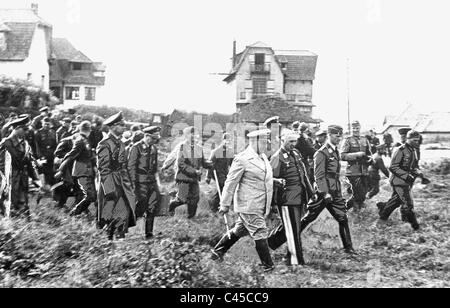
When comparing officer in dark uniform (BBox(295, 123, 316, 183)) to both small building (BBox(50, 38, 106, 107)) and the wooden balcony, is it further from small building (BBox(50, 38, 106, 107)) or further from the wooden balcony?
small building (BBox(50, 38, 106, 107))

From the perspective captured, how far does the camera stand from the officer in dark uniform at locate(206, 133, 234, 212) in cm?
1236

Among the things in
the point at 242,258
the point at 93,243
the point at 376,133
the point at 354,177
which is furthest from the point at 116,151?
the point at 376,133

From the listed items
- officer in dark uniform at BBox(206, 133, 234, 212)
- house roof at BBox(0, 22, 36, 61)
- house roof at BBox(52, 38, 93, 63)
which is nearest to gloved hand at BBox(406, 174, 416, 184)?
officer in dark uniform at BBox(206, 133, 234, 212)

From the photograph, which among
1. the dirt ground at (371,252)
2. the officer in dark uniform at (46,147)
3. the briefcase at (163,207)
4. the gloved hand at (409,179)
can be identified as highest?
the officer in dark uniform at (46,147)

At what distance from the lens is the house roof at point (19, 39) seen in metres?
10.8

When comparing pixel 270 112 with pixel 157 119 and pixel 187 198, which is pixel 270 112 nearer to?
pixel 187 198

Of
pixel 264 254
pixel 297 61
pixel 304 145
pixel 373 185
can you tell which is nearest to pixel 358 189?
pixel 373 185

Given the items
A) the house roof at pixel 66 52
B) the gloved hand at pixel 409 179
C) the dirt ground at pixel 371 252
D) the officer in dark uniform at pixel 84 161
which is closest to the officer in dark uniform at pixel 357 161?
the dirt ground at pixel 371 252

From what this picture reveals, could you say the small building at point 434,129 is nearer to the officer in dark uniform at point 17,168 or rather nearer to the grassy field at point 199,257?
the grassy field at point 199,257

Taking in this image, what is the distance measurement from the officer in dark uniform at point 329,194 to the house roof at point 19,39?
17.4ft

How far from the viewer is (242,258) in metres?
8.98

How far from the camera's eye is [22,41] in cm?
1100

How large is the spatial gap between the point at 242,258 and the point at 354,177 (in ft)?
14.9

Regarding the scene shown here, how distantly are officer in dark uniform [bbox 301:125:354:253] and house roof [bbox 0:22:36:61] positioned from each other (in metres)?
5.31
